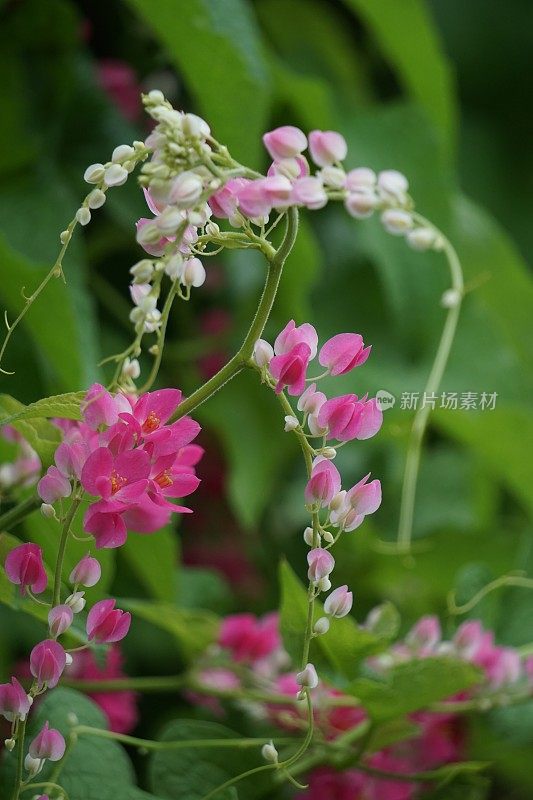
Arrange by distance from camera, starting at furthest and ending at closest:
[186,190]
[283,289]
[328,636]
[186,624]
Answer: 1. [283,289]
2. [186,624]
3. [328,636]
4. [186,190]

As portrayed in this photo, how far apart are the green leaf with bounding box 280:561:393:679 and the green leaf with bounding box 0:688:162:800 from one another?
0.06m

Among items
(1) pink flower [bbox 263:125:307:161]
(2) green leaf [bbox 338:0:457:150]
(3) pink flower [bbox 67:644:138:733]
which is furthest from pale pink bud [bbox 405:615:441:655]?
(2) green leaf [bbox 338:0:457:150]

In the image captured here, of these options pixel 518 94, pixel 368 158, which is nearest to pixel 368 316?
pixel 368 158

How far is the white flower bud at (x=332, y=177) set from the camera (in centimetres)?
26

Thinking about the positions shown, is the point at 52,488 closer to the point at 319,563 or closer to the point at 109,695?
the point at 319,563

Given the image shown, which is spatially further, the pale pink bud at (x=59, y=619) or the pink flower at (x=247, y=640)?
the pink flower at (x=247, y=640)

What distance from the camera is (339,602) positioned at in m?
0.25

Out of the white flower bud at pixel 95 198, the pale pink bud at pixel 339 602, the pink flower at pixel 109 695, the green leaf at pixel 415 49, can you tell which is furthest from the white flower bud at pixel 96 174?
the green leaf at pixel 415 49

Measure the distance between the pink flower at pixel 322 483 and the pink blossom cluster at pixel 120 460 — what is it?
26 mm

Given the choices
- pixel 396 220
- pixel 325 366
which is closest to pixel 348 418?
pixel 325 366

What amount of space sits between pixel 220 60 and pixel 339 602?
26 centimetres

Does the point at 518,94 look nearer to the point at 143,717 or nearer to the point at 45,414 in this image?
the point at 143,717

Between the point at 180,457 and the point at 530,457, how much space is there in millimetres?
293

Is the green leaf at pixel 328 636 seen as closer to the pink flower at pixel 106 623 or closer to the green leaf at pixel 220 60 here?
the pink flower at pixel 106 623
